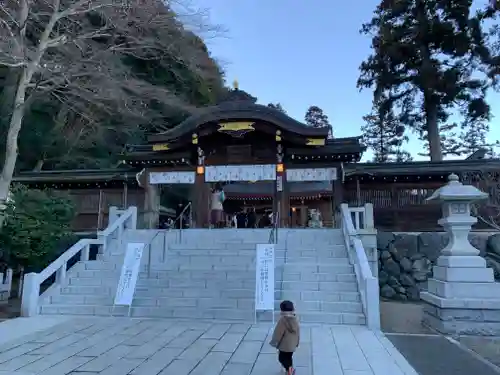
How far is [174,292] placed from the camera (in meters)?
8.18

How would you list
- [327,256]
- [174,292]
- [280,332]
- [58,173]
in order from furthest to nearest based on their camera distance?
[58,173], [327,256], [174,292], [280,332]

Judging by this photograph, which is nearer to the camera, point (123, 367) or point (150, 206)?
point (123, 367)

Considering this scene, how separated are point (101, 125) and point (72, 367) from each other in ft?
62.1

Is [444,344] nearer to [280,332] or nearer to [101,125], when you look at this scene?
[280,332]

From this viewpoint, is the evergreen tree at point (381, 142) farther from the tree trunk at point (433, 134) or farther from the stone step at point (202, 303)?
the stone step at point (202, 303)

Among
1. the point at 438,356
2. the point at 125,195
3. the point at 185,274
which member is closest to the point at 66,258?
the point at 185,274

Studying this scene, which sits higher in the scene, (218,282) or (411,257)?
(411,257)

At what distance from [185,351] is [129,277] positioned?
10.5ft

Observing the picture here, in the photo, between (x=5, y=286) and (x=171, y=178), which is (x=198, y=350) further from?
(x=171, y=178)

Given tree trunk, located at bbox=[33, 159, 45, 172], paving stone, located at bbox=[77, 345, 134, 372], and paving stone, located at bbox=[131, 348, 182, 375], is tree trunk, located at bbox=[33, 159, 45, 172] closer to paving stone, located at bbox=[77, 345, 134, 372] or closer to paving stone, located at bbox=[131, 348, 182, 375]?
paving stone, located at bbox=[77, 345, 134, 372]

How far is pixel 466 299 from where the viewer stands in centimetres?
Result: 664

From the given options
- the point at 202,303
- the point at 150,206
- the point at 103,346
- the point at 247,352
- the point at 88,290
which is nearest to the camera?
the point at 247,352

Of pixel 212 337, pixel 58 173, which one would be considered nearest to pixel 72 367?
pixel 212 337

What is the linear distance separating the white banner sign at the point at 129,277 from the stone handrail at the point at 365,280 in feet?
15.4
